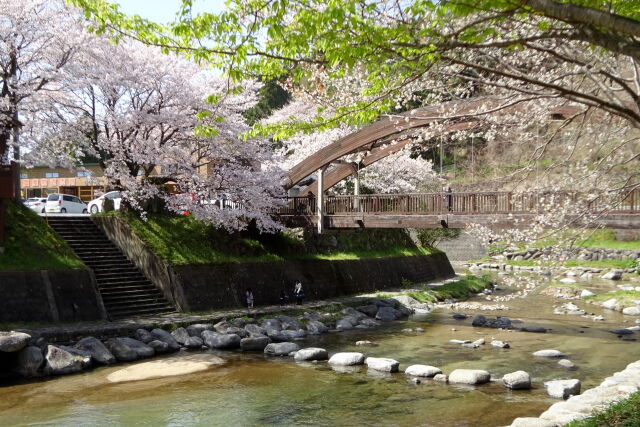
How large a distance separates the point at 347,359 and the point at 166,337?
17.8 ft

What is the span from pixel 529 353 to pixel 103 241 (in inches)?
609

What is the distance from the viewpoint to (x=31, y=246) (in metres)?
18.1

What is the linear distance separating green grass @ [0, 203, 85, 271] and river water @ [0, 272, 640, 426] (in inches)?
201

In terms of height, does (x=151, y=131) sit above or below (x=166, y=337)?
above

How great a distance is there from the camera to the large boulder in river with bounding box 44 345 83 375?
1355 cm

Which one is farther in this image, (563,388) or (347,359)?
(347,359)

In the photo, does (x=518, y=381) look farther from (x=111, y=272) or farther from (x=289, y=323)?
(x=111, y=272)

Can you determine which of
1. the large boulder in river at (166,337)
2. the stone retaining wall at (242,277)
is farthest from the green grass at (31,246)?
the large boulder in river at (166,337)

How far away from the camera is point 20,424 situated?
33.5 ft

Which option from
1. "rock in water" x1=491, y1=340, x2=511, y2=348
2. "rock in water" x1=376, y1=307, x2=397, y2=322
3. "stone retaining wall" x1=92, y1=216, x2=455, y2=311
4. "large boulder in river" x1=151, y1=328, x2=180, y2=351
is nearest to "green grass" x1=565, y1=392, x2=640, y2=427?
"rock in water" x1=491, y1=340, x2=511, y2=348

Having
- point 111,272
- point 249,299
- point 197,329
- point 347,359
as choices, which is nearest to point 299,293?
point 249,299

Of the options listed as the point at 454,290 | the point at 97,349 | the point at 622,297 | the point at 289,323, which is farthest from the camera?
the point at 454,290

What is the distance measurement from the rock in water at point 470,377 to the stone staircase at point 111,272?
413 inches

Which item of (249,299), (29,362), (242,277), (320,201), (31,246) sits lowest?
(29,362)
